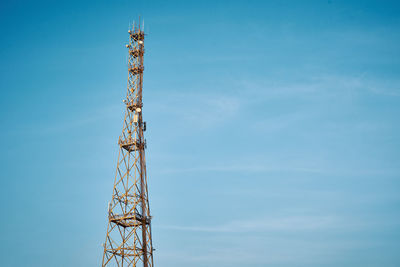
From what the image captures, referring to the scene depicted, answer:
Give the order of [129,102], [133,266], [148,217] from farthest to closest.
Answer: [129,102] → [148,217] → [133,266]

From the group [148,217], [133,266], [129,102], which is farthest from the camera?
[129,102]

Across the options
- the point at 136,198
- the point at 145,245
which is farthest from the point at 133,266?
the point at 136,198

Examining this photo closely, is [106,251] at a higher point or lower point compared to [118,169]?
lower

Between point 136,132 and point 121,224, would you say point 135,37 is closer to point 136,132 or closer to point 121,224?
point 136,132

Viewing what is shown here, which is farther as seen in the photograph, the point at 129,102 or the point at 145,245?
the point at 129,102

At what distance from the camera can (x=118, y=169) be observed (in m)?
69.4

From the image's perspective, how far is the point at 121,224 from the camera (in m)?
67.0

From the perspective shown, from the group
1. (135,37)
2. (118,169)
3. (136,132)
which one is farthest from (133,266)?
(135,37)

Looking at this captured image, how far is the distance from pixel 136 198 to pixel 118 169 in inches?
207

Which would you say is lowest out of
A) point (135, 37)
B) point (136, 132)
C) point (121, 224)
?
point (121, 224)

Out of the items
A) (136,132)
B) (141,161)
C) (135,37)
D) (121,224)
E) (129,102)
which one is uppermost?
(135,37)

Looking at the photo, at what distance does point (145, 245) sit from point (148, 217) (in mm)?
4028

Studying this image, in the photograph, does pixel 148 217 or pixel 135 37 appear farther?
pixel 135 37

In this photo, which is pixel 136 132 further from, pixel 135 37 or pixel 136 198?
pixel 135 37
